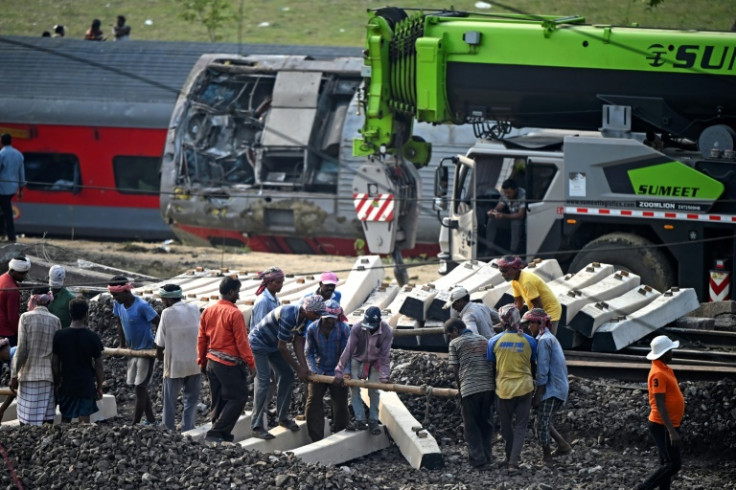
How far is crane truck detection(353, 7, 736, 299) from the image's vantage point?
14.2 metres

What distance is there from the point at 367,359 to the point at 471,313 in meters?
1.03

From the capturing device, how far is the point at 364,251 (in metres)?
19.6

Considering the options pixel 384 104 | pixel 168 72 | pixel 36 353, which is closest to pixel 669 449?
pixel 36 353

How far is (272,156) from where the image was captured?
64.3ft

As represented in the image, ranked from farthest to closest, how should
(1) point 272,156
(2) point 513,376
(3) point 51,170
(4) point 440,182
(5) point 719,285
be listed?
(3) point 51,170
(1) point 272,156
(4) point 440,182
(5) point 719,285
(2) point 513,376

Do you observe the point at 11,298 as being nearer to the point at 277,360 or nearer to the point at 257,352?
the point at 257,352

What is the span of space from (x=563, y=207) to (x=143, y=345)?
5.74 meters

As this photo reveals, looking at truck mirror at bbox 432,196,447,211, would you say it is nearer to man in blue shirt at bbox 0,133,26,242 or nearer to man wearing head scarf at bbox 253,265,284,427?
man wearing head scarf at bbox 253,265,284,427

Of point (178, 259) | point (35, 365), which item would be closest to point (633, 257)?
point (35, 365)

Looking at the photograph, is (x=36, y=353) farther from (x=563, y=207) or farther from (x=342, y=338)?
(x=563, y=207)

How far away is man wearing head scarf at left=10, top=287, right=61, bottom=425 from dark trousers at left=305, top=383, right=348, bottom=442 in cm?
228

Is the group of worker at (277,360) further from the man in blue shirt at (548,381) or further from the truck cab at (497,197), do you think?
the truck cab at (497,197)

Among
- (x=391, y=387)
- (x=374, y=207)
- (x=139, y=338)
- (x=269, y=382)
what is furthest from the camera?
(x=374, y=207)

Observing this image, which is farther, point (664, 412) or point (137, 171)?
point (137, 171)
